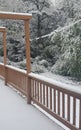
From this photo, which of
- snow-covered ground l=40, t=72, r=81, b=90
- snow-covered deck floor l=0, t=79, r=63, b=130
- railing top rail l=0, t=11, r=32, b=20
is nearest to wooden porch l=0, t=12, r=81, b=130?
railing top rail l=0, t=11, r=32, b=20

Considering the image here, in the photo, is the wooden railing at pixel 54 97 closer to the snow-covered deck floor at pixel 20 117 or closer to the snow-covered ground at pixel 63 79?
the snow-covered deck floor at pixel 20 117

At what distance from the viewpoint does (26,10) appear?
20.0m

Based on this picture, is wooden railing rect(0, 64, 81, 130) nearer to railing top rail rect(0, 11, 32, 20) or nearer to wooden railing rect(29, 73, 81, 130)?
wooden railing rect(29, 73, 81, 130)

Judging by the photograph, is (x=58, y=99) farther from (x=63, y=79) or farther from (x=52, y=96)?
(x=63, y=79)

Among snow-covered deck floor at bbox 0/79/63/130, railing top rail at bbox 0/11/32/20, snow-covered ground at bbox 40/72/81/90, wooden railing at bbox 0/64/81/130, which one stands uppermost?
railing top rail at bbox 0/11/32/20

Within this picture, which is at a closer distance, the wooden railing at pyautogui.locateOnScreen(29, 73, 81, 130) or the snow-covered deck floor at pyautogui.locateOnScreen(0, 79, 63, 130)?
the wooden railing at pyautogui.locateOnScreen(29, 73, 81, 130)

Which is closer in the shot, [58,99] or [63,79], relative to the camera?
[58,99]

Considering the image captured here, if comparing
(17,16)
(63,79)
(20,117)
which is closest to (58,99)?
(20,117)

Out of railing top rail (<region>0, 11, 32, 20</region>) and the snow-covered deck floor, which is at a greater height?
railing top rail (<region>0, 11, 32, 20</region>)

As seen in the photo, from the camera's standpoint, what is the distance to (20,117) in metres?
5.51

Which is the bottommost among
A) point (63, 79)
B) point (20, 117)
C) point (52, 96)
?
point (63, 79)

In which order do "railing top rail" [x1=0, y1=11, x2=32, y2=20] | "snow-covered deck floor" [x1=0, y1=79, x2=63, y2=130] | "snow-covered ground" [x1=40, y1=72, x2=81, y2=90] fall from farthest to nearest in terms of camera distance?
"snow-covered ground" [x1=40, y1=72, x2=81, y2=90] < "railing top rail" [x1=0, y1=11, x2=32, y2=20] < "snow-covered deck floor" [x1=0, y1=79, x2=63, y2=130]

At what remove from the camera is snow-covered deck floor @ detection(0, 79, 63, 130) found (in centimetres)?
488

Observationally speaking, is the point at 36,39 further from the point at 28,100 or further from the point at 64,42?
the point at 28,100
